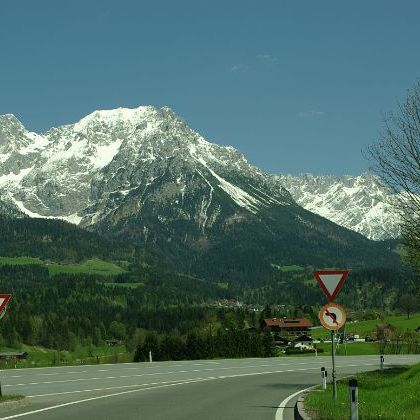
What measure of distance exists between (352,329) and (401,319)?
12.9 m

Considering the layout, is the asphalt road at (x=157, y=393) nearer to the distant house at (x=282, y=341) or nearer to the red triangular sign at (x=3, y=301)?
the red triangular sign at (x=3, y=301)

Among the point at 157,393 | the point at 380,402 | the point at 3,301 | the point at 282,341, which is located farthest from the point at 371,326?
the point at 380,402

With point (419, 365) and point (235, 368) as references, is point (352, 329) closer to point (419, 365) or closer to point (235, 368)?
point (235, 368)

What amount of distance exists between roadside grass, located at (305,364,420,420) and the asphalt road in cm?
105

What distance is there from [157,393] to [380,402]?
1027cm

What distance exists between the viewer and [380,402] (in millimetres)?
20797

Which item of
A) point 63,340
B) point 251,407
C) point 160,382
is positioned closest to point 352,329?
point 63,340

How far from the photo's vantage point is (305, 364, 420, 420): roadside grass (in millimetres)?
17938

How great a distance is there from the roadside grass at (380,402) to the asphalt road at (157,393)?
105 centimetres

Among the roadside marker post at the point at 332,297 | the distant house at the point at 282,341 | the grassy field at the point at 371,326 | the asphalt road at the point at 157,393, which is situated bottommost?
the asphalt road at the point at 157,393

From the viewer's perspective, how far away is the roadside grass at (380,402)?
58.9 ft

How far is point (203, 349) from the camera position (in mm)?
87125

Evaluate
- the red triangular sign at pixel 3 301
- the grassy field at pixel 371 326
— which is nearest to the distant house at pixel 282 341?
the grassy field at pixel 371 326

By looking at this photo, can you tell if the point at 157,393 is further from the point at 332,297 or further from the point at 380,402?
the point at 380,402
